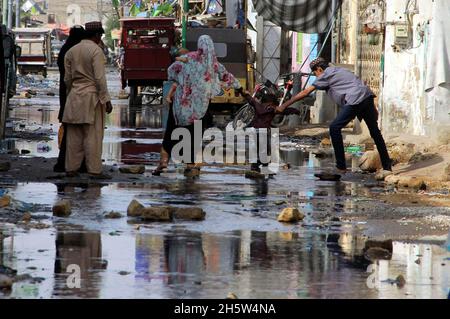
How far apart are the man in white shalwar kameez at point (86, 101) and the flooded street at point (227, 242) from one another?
25.6 inches

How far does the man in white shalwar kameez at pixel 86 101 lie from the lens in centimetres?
1393

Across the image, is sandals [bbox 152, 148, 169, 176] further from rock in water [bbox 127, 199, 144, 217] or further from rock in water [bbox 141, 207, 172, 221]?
rock in water [bbox 141, 207, 172, 221]

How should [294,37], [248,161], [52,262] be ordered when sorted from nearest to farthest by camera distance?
1. [52,262]
2. [248,161]
3. [294,37]

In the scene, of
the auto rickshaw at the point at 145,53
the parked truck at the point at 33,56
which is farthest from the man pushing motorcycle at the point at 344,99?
the parked truck at the point at 33,56

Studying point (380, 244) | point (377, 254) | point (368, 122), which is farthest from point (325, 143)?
point (377, 254)

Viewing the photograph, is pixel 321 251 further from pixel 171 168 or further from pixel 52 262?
pixel 171 168

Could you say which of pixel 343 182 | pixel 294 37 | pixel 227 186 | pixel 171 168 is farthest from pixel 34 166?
pixel 294 37

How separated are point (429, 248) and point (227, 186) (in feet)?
15.6

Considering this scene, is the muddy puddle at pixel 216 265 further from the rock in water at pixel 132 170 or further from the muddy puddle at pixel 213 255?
the rock in water at pixel 132 170

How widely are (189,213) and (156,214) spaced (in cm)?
32

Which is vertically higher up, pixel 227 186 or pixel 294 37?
pixel 294 37

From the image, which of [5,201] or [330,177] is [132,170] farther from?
[5,201]
